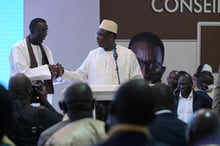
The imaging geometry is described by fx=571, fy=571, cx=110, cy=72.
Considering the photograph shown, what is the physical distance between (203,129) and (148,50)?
6.54m

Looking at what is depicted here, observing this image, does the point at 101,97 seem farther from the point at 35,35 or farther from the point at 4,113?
the point at 4,113

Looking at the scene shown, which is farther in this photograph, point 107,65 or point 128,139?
point 107,65

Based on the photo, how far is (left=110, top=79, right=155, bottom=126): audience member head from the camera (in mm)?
1940

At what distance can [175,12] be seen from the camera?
8.98m

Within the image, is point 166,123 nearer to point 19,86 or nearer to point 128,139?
point 19,86

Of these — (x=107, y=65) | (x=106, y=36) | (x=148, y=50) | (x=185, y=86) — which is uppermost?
(x=106, y=36)

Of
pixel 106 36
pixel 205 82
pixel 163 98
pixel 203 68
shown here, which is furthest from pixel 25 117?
pixel 203 68

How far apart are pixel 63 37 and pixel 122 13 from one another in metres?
1.07

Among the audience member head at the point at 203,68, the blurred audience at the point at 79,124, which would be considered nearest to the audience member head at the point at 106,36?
the audience member head at the point at 203,68

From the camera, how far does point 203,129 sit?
2322 mm

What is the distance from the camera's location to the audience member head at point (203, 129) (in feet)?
7.63

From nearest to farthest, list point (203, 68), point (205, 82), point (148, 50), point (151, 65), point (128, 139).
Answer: point (128, 139), point (205, 82), point (203, 68), point (151, 65), point (148, 50)

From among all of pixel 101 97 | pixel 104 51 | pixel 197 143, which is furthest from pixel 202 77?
pixel 197 143

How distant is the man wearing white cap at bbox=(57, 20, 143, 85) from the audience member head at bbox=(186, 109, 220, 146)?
360 centimetres
